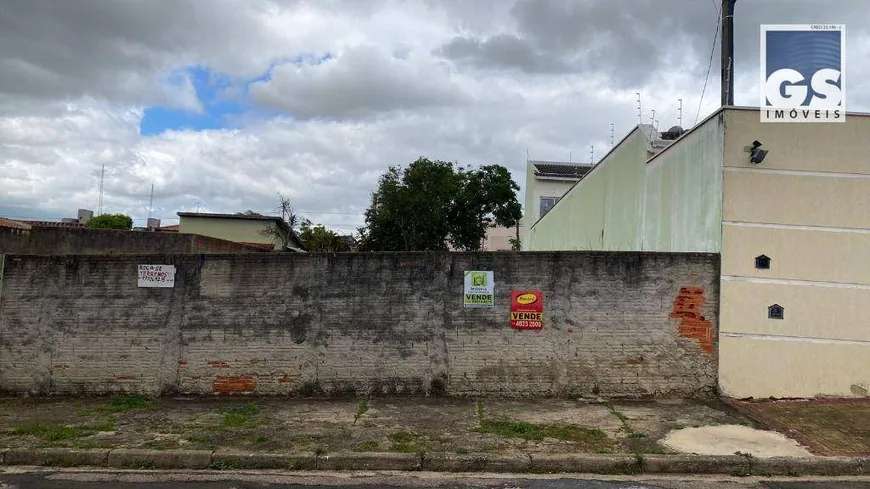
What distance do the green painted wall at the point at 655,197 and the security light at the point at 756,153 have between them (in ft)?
1.34

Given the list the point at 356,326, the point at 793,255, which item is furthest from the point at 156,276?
the point at 793,255

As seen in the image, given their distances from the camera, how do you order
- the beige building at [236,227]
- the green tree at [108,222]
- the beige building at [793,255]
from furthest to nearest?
the green tree at [108,222], the beige building at [236,227], the beige building at [793,255]

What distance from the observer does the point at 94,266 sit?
27.5 ft

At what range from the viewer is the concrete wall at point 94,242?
32.9ft

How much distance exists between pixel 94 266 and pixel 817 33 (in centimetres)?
1164

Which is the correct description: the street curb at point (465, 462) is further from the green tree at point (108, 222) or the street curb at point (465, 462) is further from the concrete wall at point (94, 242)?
the green tree at point (108, 222)

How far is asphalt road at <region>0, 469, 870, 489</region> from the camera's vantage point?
16.7 ft

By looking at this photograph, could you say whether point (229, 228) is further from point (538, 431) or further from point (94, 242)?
point (538, 431)

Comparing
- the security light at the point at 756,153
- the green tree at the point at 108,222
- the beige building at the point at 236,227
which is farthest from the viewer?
the green tree at the point at 108,222

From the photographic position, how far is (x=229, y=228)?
Answer: 26.2 m

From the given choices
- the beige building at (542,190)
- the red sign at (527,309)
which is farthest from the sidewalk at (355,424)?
the beige building at (542,190)

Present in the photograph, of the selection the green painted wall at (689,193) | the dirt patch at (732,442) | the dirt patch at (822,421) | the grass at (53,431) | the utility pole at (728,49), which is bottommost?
the grass at (53,431)

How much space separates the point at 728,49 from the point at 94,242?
1298cm

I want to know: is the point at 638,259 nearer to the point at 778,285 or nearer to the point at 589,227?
the point at 778,285
